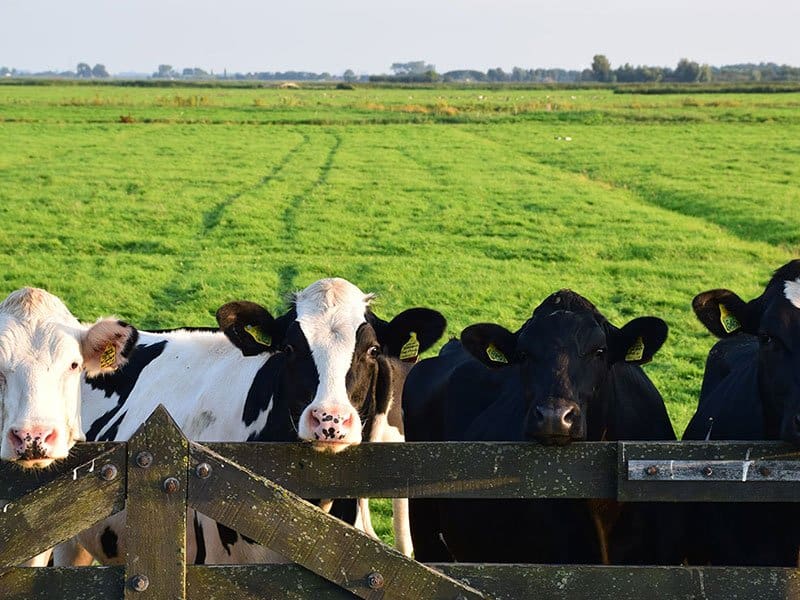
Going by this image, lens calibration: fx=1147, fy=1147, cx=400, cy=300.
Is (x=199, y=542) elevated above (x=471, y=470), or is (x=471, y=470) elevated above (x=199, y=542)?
(x=471, y=470)

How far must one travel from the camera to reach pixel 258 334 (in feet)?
17.5

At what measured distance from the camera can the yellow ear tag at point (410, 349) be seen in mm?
5312

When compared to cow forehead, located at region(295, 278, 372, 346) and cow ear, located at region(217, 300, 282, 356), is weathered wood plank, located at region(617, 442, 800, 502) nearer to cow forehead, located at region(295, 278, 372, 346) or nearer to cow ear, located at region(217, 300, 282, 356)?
cow forehead, located at region(295, 278, 372, 346)

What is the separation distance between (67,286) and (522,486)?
12.8m

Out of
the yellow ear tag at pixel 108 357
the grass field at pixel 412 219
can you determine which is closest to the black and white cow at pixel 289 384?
Answer: the yellow ear tag at pixel 108 357

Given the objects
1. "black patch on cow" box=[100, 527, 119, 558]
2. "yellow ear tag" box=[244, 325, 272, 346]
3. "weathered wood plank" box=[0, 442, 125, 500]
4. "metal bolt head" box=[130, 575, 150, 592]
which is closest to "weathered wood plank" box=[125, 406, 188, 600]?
"metal bolt head" box=[130, 575, 150, 592]

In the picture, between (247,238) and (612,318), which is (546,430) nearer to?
(612,318)

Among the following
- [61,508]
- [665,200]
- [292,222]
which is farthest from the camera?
[665,200]

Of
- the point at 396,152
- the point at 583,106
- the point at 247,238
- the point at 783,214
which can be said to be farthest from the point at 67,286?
the point at 583,106

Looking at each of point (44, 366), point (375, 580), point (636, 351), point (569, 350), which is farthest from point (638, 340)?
point (44, 366)

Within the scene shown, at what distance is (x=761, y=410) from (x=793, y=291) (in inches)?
26.5

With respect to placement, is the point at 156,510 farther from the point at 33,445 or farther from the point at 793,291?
the point at 793,291

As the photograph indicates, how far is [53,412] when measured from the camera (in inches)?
167

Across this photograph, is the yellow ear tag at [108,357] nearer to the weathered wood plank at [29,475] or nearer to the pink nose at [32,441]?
the pink nose at [32,441]
